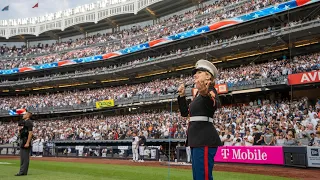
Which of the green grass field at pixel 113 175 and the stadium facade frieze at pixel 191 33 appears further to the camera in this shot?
the stadium facade frieze at pixel 191 33

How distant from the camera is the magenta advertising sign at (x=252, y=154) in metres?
15.3

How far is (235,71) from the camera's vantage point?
32.1 meters

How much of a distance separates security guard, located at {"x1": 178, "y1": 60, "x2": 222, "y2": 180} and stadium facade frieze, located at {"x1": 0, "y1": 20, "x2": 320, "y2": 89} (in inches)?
1020

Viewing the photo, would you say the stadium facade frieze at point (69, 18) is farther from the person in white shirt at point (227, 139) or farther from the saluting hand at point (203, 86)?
the saluting hand at point (203, 86)

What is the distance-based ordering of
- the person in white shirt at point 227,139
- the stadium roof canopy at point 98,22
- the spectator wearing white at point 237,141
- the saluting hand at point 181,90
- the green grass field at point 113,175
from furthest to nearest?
the stadium roof canopy at point 98,22, the person in white shirt at point 227,139, the spectator wearing white at point 237,141, the green grass field at point 113,175, the saluting hand at point 181,90

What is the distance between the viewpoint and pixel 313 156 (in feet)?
44.9

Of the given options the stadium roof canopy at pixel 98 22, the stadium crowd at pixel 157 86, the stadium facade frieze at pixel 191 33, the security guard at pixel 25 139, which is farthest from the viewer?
the stadium roof canopy at pixel 98 22

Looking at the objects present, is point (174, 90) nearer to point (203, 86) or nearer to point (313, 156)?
point (203, 86)

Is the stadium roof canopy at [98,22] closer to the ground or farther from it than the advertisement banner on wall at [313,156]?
farther from it

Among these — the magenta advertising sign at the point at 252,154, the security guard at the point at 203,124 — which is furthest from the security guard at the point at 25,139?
the magenta advertising sign at the point at 252,154

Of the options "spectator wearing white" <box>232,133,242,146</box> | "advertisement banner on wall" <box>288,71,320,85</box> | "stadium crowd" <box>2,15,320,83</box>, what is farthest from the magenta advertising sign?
"stadium crowd" <box>2,15,320,83</box>

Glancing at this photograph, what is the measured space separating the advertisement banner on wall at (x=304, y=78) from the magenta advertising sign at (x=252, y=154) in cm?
996

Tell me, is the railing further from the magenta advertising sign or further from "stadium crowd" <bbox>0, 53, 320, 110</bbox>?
the magenta advertising sign

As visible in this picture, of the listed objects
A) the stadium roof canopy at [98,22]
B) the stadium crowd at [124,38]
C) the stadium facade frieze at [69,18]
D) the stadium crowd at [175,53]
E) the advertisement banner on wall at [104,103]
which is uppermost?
the stadium facade frieze at [69,18]
